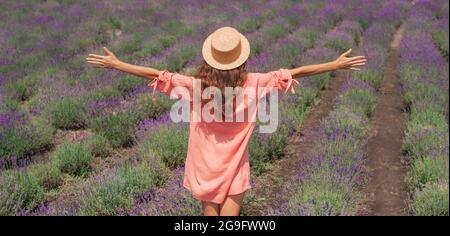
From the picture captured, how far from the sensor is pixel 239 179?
304 cm

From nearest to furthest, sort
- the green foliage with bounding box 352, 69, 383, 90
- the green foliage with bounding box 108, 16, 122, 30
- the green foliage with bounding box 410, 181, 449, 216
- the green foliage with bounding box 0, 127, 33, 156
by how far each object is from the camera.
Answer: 1. the green foliage with bounding box 410, 181, 449, 216
2. the green foliage with bounding box 0, 127, 33, 156
3. the green foliage with bounding box 352, 69, 383, 90
4. the green foliage with bounding box 108, 16, 122, 30

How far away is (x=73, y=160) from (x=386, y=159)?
3399 millimetres

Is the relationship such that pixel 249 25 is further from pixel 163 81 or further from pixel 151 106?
pixel 163 81

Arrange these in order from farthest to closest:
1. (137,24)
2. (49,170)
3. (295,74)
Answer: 1. (137,24)
2. (49,170)
3. (295,74)

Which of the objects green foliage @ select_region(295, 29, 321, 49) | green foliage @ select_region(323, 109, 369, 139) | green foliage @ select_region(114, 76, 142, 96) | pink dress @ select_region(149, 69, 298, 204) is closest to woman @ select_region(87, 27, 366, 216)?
pink dress @ select_region(149, 69, 298, 204)

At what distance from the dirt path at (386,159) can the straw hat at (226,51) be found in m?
2.18

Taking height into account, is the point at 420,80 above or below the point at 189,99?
below

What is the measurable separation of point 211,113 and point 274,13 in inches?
478

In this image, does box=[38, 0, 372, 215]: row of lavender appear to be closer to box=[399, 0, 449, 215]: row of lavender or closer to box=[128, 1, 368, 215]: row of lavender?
box=[128, 1, 368, 215]: row of lavender

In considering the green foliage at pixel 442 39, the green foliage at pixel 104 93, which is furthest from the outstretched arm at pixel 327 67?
the green foliage at pixel 442 39

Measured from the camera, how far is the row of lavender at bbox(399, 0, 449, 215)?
4.24 m

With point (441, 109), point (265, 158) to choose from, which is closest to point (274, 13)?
point (441, 109)

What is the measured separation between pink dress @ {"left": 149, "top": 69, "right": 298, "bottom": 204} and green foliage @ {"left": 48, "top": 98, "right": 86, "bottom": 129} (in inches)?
139

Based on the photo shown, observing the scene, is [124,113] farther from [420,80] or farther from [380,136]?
[420,80]
